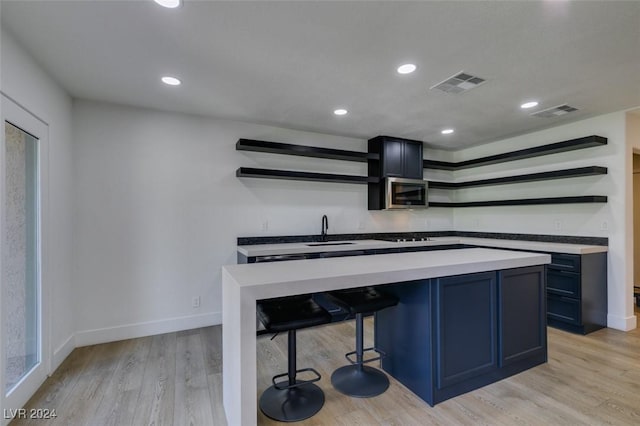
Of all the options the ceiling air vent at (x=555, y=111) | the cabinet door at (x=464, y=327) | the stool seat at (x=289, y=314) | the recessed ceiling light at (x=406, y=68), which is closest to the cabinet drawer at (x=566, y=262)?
the ceiling air vent at (x=555, y=111)

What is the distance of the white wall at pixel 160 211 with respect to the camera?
9.86 feet

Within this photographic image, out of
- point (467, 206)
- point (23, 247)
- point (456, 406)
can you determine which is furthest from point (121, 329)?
point (467, 206)

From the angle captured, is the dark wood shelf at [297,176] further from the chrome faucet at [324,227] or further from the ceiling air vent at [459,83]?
the ceiling air vent at [459,83]

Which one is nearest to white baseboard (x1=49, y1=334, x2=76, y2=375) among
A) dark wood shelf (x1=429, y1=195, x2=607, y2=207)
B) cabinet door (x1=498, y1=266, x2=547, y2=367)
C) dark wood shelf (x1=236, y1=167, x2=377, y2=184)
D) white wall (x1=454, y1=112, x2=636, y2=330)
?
dark wood shelf (x1=236, y1=167, x2=377, y2=184)

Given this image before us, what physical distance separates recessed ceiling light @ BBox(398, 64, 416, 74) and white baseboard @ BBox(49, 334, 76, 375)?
12.0 feet

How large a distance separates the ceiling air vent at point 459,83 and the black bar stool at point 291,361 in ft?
7.03

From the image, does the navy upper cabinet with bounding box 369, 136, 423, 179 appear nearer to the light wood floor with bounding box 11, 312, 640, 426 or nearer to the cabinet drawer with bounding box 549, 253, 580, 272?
the cabinet drawer with bounding box 549, 253, 580, 272

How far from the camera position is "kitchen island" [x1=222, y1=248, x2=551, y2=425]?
148 centimetres

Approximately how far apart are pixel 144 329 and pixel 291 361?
207 cm

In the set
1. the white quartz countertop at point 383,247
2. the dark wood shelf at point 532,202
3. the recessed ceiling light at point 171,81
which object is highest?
the recessed ceiling light at point 171,81

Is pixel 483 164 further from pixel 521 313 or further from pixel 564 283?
pixel 521 313

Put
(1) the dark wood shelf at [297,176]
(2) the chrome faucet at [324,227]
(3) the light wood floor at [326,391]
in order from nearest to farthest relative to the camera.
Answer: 1. (3) the light wood floor at [326,391]
2. (1) the dark wood shelf at [297,176]
3. (2) the chrome faucet at [324,227]

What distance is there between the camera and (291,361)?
200cm

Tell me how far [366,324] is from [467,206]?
2767mm
